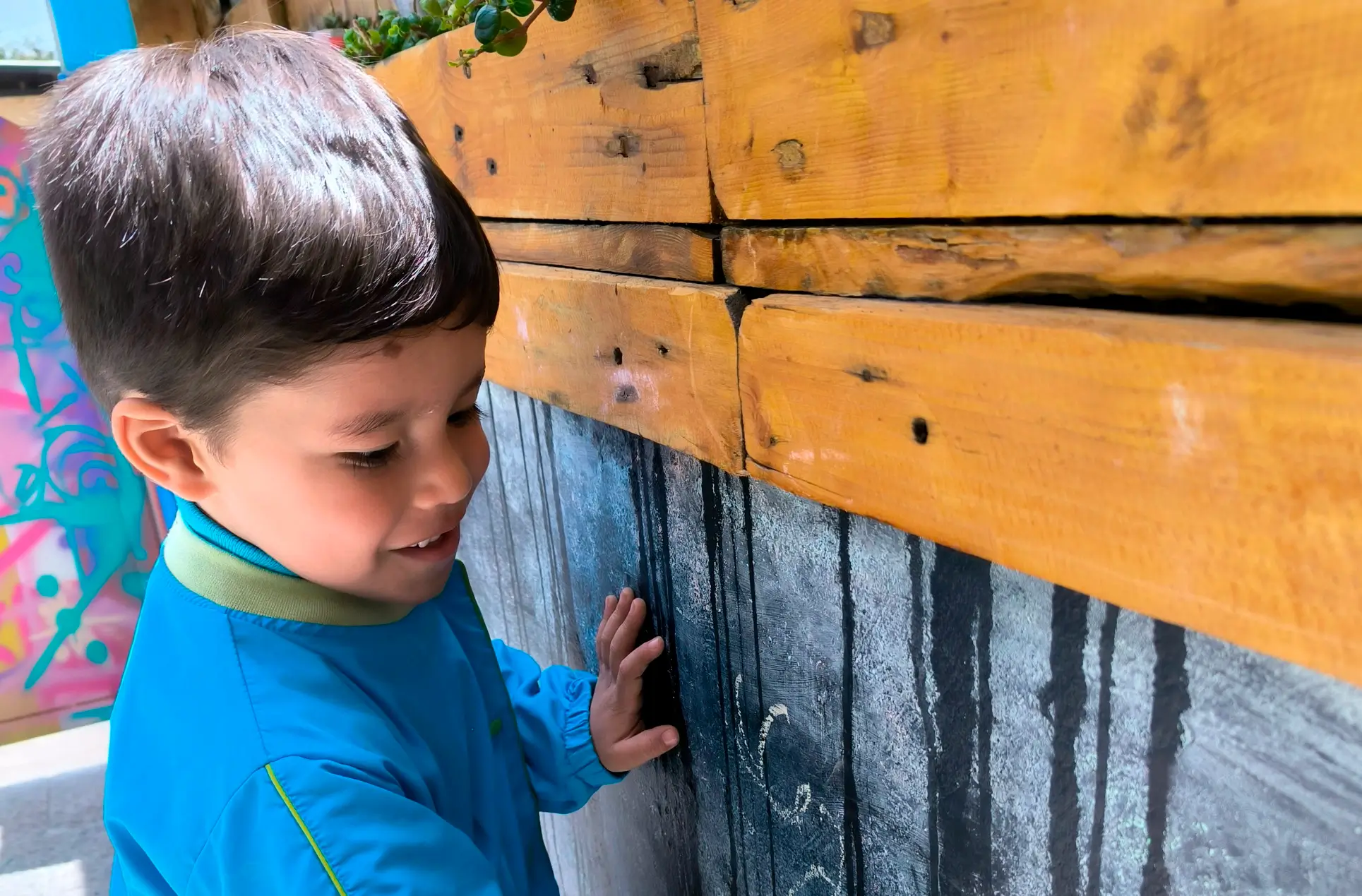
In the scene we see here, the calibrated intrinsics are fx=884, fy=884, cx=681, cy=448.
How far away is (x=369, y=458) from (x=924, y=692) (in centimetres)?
53

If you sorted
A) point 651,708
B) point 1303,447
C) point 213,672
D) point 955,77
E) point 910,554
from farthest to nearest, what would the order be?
point 651,708
point 213,672
point 910,554
point 955,77
point 1303,447

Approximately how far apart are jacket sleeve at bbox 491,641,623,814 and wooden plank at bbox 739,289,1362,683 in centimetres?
69

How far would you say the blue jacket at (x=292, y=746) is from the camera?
29.5 inches

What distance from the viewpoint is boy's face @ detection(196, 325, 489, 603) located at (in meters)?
0.77

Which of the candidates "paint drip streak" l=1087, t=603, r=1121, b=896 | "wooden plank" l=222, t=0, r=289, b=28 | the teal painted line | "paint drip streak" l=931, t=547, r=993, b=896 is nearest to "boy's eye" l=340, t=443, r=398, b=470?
"paint drip streak" l=931, t=547, r=993, b=896

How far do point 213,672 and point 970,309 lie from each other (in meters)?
0.74

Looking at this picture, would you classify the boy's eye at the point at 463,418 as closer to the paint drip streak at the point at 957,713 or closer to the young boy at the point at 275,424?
the young boy at the point at 275,424

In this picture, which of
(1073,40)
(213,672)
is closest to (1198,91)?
(1073,40)

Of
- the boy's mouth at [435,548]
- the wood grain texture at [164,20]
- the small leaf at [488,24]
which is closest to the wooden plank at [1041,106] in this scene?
the small leaf at [488,24]

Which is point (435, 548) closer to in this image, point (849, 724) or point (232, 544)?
point (232, 544)

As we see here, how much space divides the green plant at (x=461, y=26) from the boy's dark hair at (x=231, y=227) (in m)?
0.14

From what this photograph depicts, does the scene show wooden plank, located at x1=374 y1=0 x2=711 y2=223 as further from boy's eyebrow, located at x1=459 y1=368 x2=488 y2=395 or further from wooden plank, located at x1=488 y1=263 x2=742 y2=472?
boy's eyebrow, located at x1=459 y1=368 x2=488 y2=395

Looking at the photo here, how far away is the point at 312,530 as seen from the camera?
831 mm

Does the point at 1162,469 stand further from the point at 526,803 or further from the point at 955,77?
the point at 526,803
